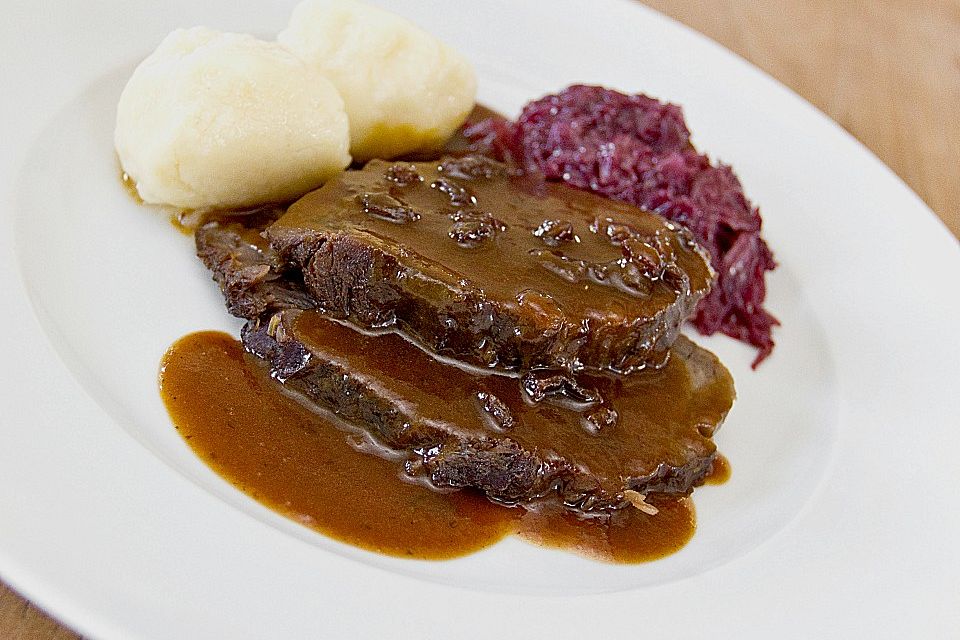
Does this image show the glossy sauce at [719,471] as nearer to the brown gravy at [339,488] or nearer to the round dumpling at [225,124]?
the brown gravy at [339,488]

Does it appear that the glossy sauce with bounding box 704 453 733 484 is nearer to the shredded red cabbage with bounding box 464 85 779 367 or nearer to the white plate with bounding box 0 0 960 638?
the white plate with bounding box 0 0 960 638

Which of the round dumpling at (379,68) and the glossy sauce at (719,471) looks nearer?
the glossy sauce at (719,471)

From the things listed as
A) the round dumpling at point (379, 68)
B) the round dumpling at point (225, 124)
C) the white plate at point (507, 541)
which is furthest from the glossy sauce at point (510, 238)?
the white plate at point (507, 541)

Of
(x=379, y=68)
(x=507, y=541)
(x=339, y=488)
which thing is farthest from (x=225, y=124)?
(x=507, y=541)

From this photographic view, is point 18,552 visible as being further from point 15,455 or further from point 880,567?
point 880,567

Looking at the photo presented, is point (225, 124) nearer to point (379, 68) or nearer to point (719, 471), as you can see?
point (379, 68)

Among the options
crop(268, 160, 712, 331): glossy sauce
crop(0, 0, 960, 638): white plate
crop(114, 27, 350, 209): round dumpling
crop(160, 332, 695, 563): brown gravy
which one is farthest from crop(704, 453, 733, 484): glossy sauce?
crop(114, 27, 350, 209): round dumpling
